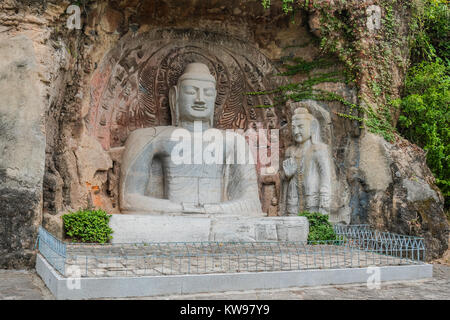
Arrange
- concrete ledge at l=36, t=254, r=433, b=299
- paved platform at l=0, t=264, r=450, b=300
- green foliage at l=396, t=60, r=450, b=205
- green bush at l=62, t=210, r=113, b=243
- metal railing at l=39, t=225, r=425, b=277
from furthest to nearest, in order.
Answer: green foliage at l=396, t=60, r=450, b=205, green bush at l=62, t=210, r=113, b=243, metal railing at l=39, t=225, r=425, b=277, paved platform at l=0, t=264, r=450, b=300, concrete ledge at l=36, t=254, r=433, b=299

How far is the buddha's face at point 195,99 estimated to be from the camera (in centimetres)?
897

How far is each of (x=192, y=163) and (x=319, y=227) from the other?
2605 millimetres

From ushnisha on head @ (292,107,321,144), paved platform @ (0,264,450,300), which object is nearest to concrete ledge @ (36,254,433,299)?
paved platform @ (0,264,450,300)

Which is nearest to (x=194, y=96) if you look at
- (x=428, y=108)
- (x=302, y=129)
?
(x=302, y=129)

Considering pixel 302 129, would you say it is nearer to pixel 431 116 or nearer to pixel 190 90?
pixel 190 90

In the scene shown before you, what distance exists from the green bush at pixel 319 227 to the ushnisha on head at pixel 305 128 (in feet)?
5.30

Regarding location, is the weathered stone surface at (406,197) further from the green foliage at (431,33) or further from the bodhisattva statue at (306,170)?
the green foliage at (431,33)

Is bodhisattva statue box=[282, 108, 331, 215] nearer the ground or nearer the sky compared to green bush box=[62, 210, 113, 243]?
nearer the sky

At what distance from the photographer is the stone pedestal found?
702 cm

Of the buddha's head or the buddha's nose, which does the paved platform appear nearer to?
the buddha's head

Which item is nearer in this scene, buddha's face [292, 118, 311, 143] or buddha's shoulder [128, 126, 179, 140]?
buddha's shoulder [128, 126, 179, 140]

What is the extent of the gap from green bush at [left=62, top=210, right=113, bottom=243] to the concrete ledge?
39.3 inches

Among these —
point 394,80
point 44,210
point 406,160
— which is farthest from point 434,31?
point 44,210

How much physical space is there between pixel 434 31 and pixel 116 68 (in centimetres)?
738
